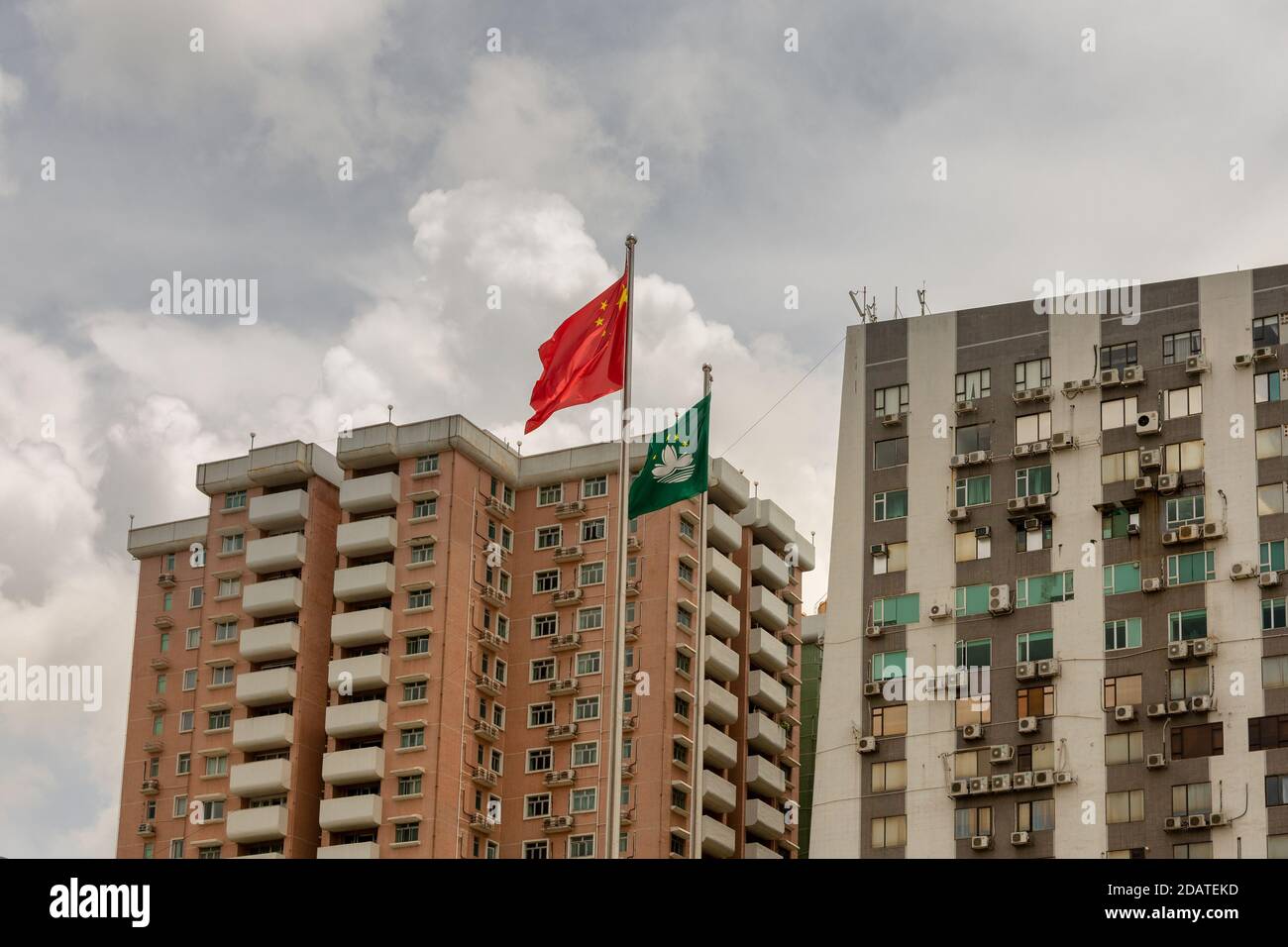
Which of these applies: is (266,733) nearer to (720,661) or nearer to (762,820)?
(720,661)

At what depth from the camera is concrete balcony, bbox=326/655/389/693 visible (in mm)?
102062

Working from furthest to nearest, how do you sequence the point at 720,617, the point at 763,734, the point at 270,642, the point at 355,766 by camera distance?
the point at 763,734 < the point at 720,617 < the point at 270,642 < the point at 355,766

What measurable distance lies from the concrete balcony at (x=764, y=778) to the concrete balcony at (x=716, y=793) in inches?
108

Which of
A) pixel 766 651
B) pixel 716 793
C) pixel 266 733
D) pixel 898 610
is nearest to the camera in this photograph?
pixel 898 610

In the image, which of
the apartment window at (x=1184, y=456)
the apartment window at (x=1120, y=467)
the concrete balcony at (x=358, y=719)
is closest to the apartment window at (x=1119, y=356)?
the apartment window at (x=1120, y=467)

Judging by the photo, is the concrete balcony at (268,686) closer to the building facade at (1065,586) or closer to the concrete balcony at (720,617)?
the concrete balcony at (720,617)

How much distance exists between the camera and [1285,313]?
2965 inches

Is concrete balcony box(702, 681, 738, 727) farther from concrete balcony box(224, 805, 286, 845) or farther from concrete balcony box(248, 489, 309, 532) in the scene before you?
concrete balcony box(248, 489, 309, 532)

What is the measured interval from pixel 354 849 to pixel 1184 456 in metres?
45.7

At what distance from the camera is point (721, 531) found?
360ft

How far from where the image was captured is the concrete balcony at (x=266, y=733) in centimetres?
10369

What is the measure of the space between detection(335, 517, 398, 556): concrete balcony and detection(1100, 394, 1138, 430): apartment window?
1675 inches

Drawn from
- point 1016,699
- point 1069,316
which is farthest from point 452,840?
point 1069,316

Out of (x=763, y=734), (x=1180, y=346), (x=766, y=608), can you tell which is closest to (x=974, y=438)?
(x=1180, y=346)
